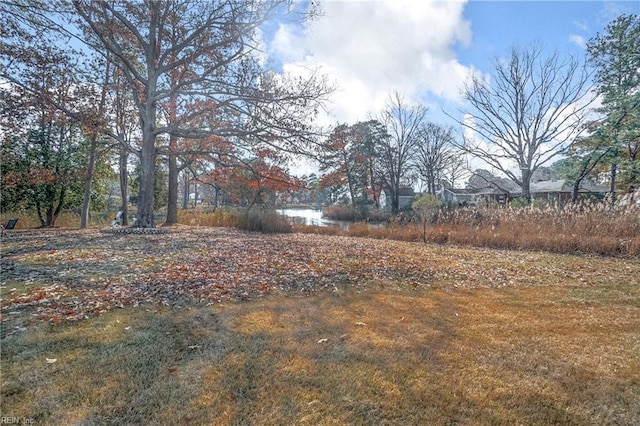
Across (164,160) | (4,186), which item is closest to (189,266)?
(4,186)

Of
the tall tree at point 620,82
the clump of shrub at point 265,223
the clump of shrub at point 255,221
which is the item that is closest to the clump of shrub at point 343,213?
the clump of shrub at point 255,221

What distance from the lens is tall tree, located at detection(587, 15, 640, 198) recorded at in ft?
45.3

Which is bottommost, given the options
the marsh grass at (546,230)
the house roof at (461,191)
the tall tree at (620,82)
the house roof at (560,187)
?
the marsh grass at (546,230)

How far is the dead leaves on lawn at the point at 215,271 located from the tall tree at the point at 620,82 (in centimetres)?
1219

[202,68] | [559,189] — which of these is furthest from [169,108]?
[559,189]

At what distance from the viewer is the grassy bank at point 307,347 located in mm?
1688

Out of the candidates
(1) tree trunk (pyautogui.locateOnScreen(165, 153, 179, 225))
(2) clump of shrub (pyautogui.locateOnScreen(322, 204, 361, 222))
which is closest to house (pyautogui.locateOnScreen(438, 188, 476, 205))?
(2) clump of shrub (pyautogui.locateOnScreen(322, 204, 361, 222))

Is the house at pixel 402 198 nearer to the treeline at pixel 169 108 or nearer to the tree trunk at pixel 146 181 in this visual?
the treeline at pixel 169 108

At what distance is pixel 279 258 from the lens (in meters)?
5.70

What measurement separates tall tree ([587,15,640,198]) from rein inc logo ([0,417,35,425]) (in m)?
19.2

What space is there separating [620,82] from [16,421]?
22471mm

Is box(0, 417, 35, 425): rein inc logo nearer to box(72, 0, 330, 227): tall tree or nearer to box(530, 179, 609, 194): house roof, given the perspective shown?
box(72, 0, 330, 227): tall tree

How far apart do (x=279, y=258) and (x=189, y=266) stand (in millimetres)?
1634

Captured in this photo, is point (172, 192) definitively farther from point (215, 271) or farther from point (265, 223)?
point (215, 271)
